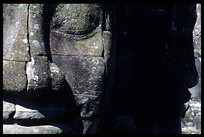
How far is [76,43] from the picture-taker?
8.25 ft

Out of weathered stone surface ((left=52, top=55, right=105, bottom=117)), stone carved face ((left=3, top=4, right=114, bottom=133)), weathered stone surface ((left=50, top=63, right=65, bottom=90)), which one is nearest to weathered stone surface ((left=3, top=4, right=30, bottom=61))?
stone carved face ((left=3, top=4, right=114, bottom=133))

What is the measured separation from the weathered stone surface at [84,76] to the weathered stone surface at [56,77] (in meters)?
0.10

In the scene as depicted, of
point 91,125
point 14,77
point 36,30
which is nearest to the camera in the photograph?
point 14,77

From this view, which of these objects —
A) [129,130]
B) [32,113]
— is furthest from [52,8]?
[129,130]

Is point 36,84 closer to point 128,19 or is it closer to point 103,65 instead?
point 103,65

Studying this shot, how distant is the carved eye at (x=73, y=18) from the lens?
247 cm

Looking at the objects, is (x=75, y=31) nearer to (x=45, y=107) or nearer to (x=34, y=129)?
(x=45, y=107)

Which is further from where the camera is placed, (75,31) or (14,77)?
(75,31)

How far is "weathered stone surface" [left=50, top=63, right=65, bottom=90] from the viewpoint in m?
2.34

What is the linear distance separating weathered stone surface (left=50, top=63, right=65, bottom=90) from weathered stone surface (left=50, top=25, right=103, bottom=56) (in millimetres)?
Result: 128

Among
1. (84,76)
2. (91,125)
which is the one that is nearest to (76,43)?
(84,76)

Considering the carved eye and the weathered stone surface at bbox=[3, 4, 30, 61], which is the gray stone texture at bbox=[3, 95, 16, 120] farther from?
the carved eye

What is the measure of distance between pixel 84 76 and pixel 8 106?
486 millimetres

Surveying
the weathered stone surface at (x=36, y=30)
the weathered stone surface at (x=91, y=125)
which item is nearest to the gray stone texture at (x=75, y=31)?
the weathered stone surface at (x=36, y=30)
